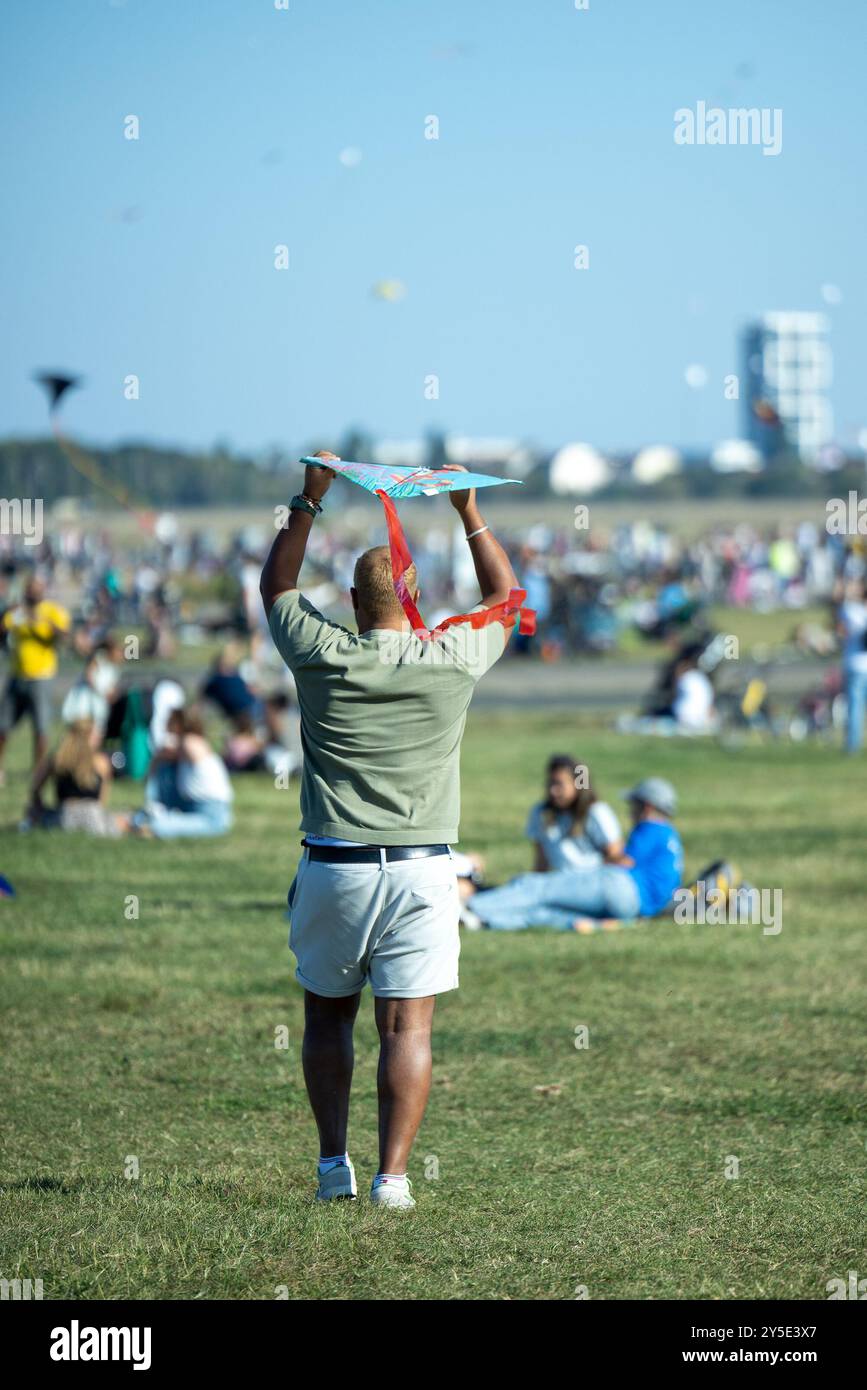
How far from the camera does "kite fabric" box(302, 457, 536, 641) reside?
5.13 m

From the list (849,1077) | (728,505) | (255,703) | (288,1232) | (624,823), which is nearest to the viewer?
(288,1232)

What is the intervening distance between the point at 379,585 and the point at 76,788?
9.92 metres

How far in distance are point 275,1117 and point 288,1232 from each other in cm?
181

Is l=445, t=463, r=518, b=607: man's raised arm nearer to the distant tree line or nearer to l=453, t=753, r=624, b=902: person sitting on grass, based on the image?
l=453, t=753, r=624, b=902: person sitting on grass

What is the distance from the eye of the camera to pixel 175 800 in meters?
14.8

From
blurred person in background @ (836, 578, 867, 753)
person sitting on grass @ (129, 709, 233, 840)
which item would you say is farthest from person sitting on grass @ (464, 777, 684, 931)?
blurred person in background @ (836, 578, 867, 753)

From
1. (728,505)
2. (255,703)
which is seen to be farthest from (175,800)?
(728,505)

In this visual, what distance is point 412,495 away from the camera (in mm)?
5344

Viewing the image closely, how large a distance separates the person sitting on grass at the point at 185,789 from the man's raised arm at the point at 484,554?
30.3 ft

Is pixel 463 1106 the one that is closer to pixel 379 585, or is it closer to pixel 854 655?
pixel 379 585

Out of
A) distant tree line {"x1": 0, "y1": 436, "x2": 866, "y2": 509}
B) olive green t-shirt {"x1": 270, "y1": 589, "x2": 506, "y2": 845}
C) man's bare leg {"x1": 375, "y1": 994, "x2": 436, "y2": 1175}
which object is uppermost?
distant tree line {"x1": 0, "y1": 436, "x2": 866, "y2": 509}

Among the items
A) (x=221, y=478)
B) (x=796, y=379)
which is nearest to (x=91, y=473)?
(x=221, y=478)

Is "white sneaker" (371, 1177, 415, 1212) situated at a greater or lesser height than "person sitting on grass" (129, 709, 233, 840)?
lesser
